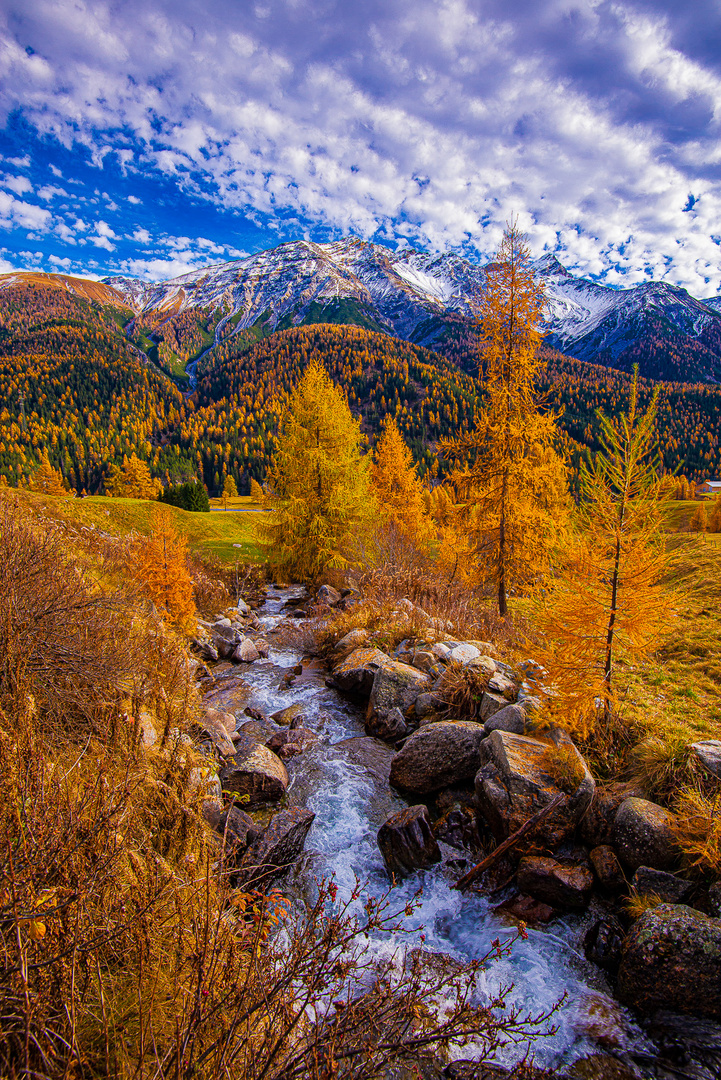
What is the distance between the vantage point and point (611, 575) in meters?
5.50

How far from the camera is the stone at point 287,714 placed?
8906 millimetres

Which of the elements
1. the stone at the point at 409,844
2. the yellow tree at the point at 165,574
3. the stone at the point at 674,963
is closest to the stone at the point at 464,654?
the stone at the point at 409,844

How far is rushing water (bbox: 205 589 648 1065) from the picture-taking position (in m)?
3.98

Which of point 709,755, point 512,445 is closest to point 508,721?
point 709,755

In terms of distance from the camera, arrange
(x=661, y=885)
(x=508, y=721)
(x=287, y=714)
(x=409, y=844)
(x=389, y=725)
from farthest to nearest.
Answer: (x=287, y=714) < (x=389, y=725) < (x=508, y=721) < (x=409, y=844) < (x=661, y=885)

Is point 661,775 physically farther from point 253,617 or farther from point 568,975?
point 253,617

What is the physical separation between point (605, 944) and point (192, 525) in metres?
30.7

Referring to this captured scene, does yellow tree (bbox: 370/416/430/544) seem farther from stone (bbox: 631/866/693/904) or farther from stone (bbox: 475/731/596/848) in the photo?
stone (bbox: 631/866/693/904)

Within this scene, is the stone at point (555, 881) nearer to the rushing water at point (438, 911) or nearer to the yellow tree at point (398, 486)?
the rushing water at point (438, 911)

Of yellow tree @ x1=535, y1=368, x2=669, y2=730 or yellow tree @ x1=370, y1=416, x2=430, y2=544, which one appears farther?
yellow tree @ x1=370, y1=416, x2=430, y2=544

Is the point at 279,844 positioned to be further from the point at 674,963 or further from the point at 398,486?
the point at 398,486

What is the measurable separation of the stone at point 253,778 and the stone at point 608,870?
4.20 meters

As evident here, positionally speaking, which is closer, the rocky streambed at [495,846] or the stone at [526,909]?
the rocky streambed at [495,846]

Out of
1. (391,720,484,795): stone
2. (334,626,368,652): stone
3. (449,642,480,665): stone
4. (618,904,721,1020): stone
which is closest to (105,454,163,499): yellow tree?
(334,626,368,652): stone
